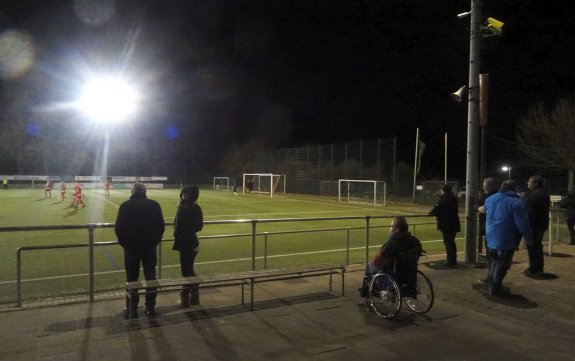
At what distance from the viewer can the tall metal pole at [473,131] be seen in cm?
891

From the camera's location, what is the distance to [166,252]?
11.9 m

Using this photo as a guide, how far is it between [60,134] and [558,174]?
63335mm

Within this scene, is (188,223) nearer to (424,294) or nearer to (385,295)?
(385,295)

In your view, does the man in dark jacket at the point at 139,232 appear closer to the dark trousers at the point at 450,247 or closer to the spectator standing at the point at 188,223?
the spectator standing at the point at 188,223

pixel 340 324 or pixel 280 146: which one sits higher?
pixel 280 146

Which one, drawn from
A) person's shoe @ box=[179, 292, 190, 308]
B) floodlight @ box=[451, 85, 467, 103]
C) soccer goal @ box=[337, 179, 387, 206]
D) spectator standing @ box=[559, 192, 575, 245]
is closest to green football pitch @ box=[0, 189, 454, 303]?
person's shoe @ box=[179, 292, 190, 308]

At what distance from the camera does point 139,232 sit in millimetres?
5703

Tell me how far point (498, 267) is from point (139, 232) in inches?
196

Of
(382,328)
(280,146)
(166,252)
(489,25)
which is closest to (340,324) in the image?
(382,328)

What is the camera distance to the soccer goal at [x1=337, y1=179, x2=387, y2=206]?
34.8 meters

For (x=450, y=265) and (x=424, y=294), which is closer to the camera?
(x=424, y=294)

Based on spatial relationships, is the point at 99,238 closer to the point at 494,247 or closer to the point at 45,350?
the point at 45,350

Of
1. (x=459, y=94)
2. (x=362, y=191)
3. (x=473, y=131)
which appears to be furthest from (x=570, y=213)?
(x=362, y=191)

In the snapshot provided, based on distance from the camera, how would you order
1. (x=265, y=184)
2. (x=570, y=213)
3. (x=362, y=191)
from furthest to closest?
(x=265, y=184), (x=362, y=191), (x=570, y=213)
